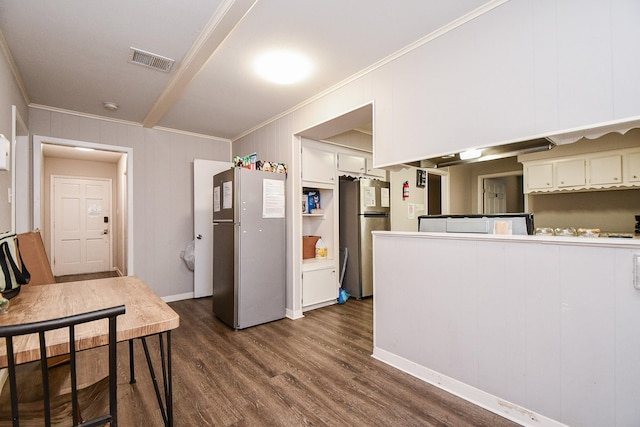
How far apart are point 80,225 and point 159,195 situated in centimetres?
359

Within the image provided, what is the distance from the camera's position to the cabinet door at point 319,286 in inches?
142

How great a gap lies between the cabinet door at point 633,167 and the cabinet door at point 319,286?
343 centimetres

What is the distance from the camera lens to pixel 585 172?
342cm

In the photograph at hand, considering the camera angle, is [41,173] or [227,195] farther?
[41,173]

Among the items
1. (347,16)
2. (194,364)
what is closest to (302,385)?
(194,364)

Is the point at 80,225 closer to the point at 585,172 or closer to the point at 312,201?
the point at 312,201

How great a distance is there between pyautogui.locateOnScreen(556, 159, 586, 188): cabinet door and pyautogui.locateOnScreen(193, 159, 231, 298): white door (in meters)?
4.62

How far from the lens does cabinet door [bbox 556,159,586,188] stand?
11.3ft

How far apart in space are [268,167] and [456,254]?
2.25 metres

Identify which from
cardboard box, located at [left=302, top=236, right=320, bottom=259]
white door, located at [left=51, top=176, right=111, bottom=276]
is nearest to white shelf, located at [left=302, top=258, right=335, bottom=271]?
cardboard box, located at [left=302, top=236, right=320, bottom=259]

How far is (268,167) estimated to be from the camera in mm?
3398

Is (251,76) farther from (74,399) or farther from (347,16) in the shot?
(74,399)

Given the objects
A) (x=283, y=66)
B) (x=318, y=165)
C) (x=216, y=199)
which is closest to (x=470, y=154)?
(x=283, y=66)

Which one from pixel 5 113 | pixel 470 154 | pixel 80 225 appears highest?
pixel 5 113
